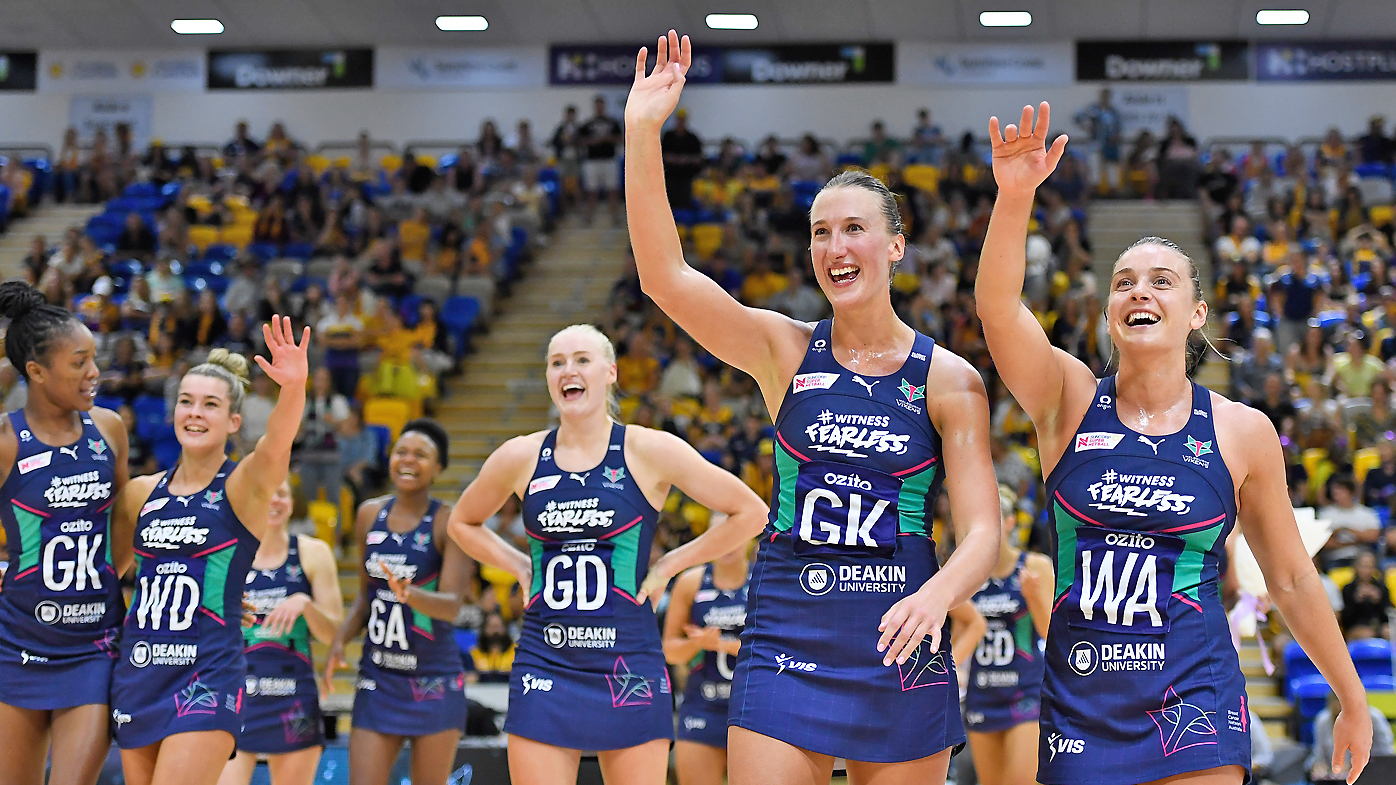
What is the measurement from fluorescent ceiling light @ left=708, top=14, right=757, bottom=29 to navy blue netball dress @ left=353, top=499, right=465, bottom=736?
14.4m

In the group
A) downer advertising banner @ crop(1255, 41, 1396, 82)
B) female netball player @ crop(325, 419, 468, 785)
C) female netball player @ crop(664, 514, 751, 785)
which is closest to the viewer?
female netball player @ crop(325, 419, 468, 785)

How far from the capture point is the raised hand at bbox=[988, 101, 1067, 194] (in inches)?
118

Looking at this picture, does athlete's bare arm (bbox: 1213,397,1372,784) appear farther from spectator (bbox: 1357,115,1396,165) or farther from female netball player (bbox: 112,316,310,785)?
spectator (bbox: 1357,115,1396,165)

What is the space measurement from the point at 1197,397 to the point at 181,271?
15.3 metres

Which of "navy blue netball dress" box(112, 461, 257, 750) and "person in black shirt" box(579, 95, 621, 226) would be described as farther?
"person in black shirt" box(579, 95, 621, 226)

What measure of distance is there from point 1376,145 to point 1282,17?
2.43m

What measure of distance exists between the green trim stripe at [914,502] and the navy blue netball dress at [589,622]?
1.64 m

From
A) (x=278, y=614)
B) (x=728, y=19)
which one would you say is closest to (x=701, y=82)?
(x=728, y=19)

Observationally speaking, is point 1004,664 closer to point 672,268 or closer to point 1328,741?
point 1328,741

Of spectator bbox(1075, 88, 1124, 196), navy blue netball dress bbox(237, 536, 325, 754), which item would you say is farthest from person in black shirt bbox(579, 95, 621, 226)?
navy blue netball dress bbox(237, 536, 325, 754)

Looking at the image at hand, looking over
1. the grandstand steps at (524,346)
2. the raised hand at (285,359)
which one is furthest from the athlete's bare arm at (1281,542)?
the grandstand steps at (524,346)

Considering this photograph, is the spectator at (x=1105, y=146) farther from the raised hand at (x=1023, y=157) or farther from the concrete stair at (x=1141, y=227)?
the raised hand at (x=1023, y=157)

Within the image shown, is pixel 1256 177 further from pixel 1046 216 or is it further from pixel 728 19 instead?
pixel 728 19

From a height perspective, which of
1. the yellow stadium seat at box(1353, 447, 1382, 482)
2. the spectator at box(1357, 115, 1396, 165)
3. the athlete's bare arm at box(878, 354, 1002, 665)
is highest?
the spectator at box(1357, 115, 1396, 165)
